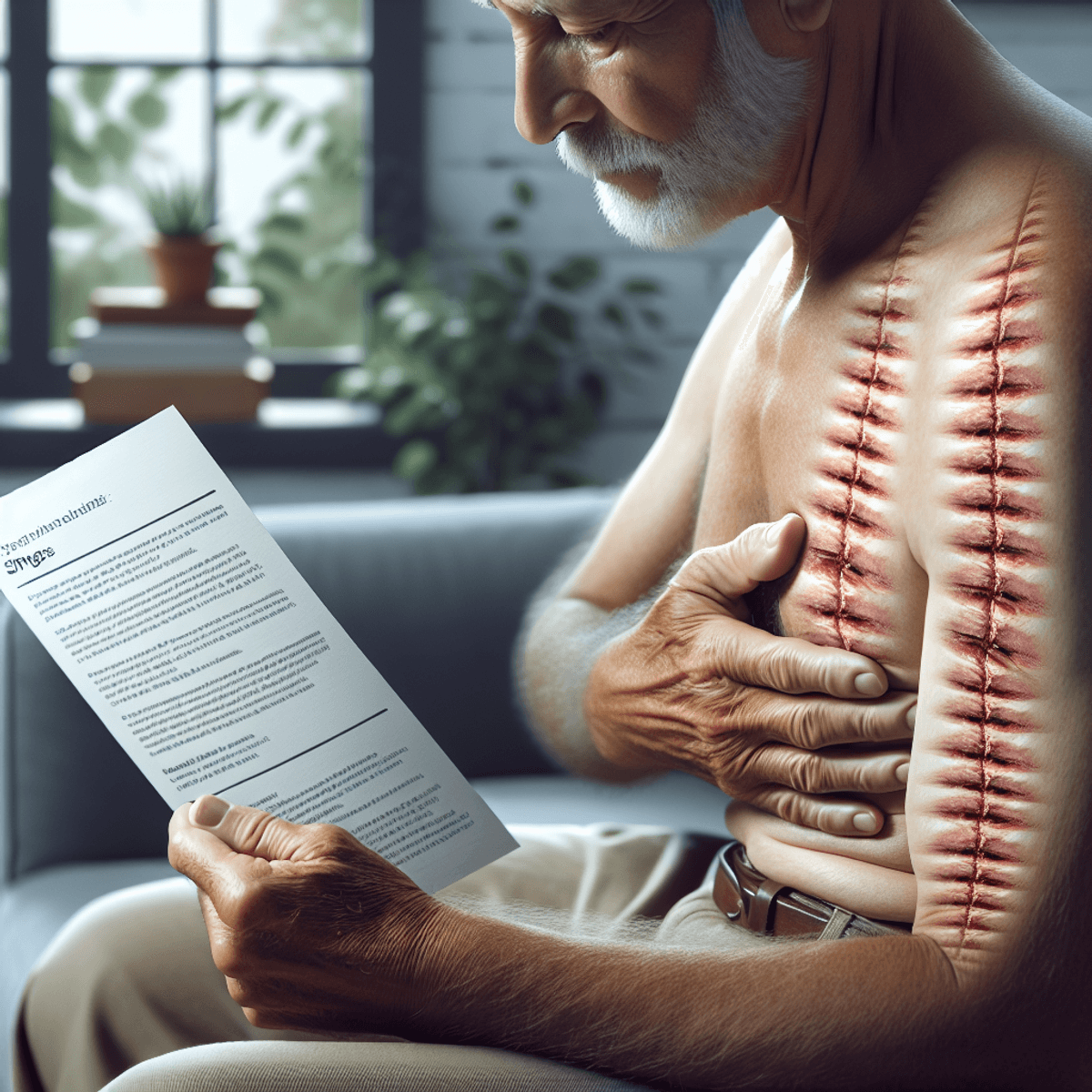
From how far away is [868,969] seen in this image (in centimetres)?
71

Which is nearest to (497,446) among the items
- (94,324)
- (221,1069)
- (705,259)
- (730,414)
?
(705,259)

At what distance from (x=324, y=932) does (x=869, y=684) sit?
1.16 ft

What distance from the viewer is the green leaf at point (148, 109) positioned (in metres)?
2.54

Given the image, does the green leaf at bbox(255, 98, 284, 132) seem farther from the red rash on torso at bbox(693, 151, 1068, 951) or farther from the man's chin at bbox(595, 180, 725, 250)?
the red rash on torso at bbox(693, 151, 1068, 951)

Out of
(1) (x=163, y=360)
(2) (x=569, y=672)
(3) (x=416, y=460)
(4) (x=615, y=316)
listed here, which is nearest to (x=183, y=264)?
(1) (x=163, y=360)

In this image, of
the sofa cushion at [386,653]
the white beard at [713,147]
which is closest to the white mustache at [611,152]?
the white beard at [713,147]

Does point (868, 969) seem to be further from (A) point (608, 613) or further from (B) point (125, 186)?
(B) point (125, 186)

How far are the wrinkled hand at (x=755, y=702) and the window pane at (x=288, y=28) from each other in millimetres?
1937

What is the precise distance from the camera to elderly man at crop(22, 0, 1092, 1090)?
26.8 inches

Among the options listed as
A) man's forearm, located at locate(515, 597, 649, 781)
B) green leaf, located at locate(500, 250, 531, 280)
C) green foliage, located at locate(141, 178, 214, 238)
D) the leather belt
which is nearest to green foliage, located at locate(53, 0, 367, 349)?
green foliage, located at locate(141, 178, 214, 238)

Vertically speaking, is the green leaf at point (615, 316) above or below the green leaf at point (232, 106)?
below

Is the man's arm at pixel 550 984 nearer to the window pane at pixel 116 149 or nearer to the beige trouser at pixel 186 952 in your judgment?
the beige trouser at pixel 186 952

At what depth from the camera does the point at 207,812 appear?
840 millimetres

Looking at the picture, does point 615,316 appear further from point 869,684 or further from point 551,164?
point 869,684
